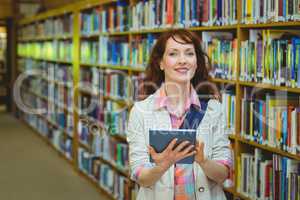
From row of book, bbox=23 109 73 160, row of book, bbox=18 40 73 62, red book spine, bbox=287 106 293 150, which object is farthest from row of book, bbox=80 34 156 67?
red book spine, bbox=287 106 293 150

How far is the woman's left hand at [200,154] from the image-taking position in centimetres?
186

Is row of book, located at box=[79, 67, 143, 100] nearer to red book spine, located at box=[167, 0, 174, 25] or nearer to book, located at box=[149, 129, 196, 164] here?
red book spine, located at box=[167, 0, 174, 25]

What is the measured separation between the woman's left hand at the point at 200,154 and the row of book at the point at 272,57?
0.90 m

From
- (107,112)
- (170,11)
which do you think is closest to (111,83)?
(107,112)

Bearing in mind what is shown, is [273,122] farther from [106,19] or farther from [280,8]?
[106,19]

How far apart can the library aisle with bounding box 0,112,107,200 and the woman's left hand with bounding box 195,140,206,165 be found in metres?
3.15

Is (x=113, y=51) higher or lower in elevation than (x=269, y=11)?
lower

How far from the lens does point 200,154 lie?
188cm

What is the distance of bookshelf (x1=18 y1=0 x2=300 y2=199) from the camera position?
2.87 m

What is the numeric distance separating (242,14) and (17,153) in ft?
16.2

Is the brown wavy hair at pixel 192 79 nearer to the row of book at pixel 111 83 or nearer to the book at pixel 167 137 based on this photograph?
the book at pixel 167 137

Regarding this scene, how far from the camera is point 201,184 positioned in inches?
78.0

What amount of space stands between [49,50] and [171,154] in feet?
20.1

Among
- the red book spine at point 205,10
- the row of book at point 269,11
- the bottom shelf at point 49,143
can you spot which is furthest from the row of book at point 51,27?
the row of book at point 269,11
